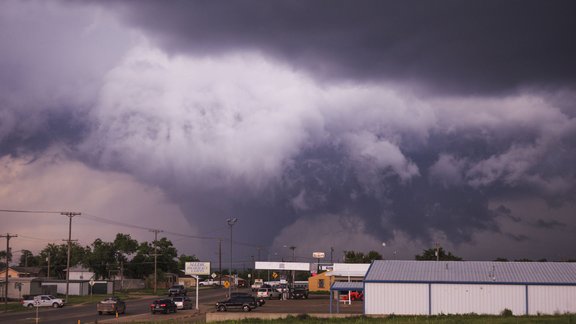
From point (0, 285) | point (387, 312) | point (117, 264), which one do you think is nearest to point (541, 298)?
point (387, 312)

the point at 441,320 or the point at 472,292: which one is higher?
the point at 472,292

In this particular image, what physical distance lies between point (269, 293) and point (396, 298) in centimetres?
3996

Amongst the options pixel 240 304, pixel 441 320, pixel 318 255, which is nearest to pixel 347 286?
pixel 240 304

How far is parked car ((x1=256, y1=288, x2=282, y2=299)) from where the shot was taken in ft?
297

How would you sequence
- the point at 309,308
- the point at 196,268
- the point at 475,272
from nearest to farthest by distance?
the point at 475,272 < the point at 309,308 < the point at 196,268

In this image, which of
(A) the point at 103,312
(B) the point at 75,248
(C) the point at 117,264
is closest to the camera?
(A) the point at 103,312

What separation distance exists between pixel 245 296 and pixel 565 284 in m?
31.3

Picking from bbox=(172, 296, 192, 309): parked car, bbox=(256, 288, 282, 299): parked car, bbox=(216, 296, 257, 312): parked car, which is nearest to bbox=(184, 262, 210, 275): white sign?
bbox=(172, 296, 192, 309): parked car

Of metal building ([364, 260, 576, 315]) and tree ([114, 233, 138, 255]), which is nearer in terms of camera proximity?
metal building ([364, 260, 576, 315])

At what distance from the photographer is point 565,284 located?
54.2 meters

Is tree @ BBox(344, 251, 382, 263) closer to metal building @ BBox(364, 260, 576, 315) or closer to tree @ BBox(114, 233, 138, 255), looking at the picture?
tree @ BBox(114, 233, 138, 255)

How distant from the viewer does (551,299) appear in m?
54.3

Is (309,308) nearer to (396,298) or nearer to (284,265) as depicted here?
(396,298)

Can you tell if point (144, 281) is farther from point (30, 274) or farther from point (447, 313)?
point (447, 313)
